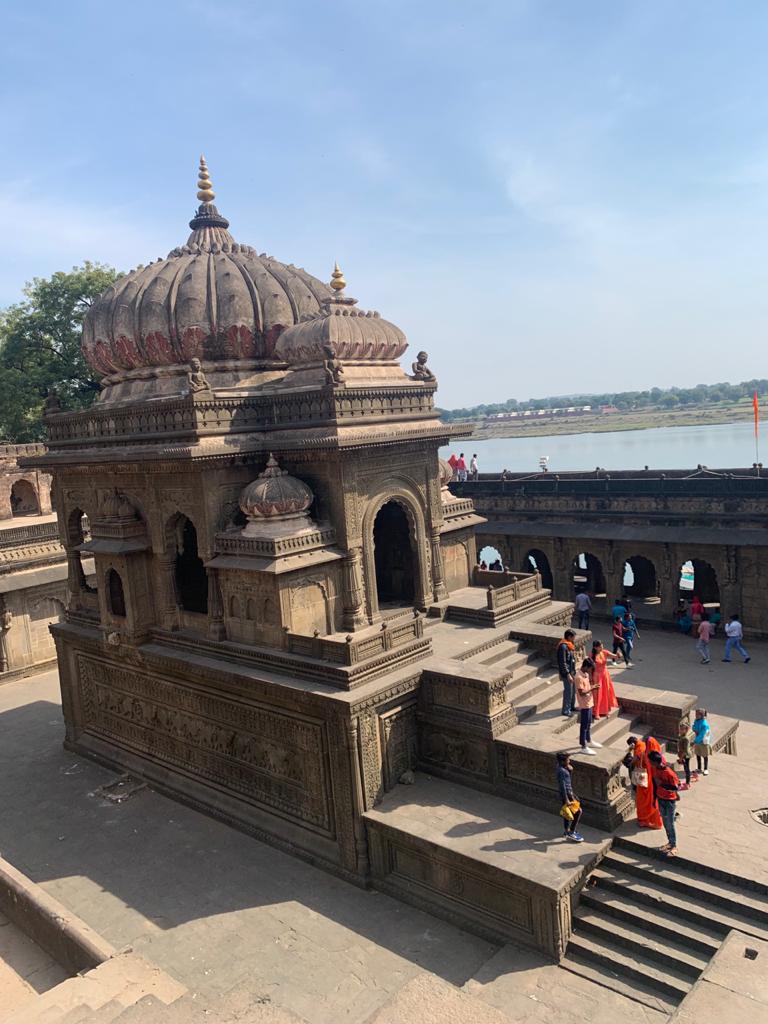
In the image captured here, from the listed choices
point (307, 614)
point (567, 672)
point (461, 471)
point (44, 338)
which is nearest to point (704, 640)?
point (567, 672)

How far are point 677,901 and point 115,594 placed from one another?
9946 millimetres

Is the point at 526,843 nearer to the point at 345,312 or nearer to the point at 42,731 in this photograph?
the point at 345,312

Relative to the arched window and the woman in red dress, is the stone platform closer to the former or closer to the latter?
the woman in red dress

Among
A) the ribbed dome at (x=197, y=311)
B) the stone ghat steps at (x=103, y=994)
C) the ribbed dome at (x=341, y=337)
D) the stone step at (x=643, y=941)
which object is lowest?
the stone step at (x=643, y=941)

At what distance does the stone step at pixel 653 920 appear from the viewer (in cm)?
793

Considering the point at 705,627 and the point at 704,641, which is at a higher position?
the point at 705,627

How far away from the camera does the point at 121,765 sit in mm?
14031

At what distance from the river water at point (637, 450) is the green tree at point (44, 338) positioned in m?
24.6

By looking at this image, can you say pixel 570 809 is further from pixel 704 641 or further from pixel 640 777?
pixel 704 641

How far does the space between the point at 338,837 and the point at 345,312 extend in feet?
A: 26.5

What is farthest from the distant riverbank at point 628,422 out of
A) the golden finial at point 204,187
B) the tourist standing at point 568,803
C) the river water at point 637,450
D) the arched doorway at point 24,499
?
the tourist standing at point 568,803

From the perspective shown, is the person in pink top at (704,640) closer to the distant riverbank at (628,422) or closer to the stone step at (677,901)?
the stone step at (677,901)

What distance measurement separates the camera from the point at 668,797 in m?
8.62

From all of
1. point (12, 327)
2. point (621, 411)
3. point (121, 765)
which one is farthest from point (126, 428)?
point (621, 411)
